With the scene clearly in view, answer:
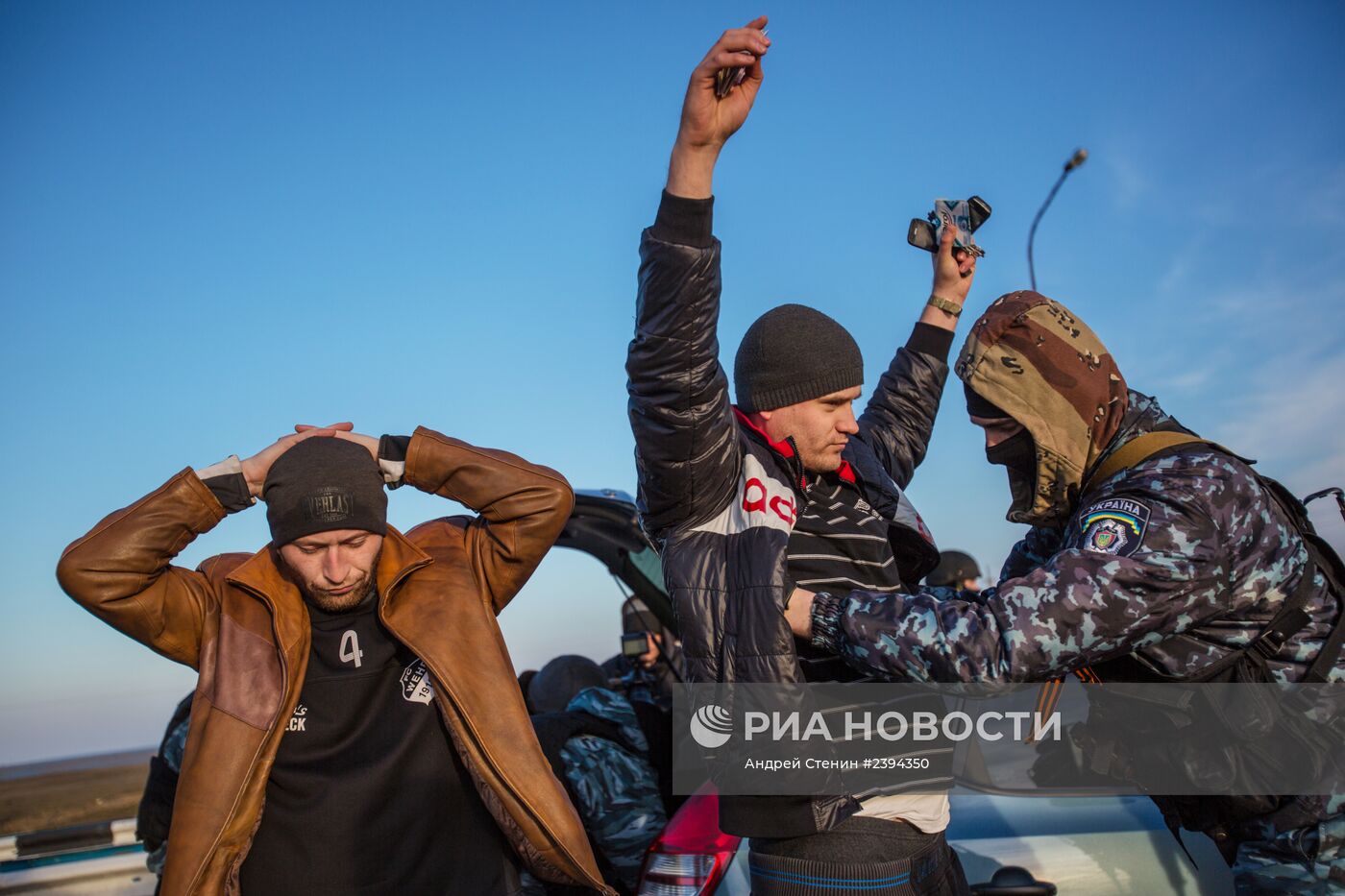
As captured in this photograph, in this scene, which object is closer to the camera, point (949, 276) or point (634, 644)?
point (949, 276)

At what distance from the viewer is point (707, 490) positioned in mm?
2395

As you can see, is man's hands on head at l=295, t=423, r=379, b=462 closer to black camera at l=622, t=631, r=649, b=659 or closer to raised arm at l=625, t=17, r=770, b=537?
raised arm at l=625, t=17, r=770, b=537

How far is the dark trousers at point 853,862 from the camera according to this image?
2.29 metres

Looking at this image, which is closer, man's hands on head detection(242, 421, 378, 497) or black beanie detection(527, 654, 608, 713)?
man's hands on head detection(242, 421, 378, 497)

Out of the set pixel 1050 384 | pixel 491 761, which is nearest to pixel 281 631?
pixel 491 761

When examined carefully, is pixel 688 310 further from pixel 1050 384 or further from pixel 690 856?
pixel 690 856

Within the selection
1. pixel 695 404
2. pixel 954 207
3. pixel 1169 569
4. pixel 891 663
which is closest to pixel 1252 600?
pixel 1169 569

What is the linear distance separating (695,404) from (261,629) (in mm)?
1728

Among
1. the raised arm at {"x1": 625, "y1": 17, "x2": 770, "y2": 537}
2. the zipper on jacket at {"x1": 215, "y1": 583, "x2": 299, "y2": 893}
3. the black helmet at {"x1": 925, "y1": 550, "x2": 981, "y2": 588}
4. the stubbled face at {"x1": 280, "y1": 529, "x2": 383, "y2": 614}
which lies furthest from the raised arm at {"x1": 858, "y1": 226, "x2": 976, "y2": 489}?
the black helmet at {"x1": 925, "y1": 550, "x2": 981, "y2": 588}

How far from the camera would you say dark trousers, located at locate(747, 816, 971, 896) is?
7.50 ft

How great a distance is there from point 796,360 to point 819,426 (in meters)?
0.18

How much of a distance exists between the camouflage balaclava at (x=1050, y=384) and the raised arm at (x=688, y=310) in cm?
A: 82

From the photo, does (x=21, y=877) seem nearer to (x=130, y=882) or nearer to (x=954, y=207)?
(x=130, y=882)

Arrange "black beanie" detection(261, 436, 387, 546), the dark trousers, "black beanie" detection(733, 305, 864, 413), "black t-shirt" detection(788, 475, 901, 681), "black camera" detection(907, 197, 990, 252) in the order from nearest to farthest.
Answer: the dark trousers
"black t-shirt" detection(788, 475, 901, 681)
"black beanie" detection(733, 305, 864, 413)
"black beanie" detection(261, 436, 387, 546)
"black camera" detection(907, 197, 990, 252)
